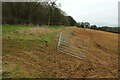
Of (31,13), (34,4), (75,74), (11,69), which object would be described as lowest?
(75,74)

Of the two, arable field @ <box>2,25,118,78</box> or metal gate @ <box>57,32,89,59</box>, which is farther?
metal gate @ <box>57,32,89,59</box>

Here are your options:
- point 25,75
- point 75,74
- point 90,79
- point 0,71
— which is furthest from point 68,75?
point 0,71

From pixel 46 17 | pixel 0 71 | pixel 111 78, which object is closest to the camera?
pixel 0 71

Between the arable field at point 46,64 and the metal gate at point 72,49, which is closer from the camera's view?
the arable field at point 46,64

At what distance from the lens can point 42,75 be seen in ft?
8.97

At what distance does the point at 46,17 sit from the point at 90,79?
22.0m

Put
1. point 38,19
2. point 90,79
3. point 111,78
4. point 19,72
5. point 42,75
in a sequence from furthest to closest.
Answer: point 38,19 < point 111,78 < point 90,79 < point 42,75 < point 19,72

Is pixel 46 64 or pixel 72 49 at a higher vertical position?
pixel 72 49

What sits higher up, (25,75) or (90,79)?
(25,75)

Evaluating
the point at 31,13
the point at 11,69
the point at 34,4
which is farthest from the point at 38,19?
the point at 11,69

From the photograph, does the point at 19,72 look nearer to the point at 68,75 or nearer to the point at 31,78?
the point at 31,78

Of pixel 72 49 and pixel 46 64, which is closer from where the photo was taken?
pixel 46 64

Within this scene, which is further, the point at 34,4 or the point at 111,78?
the point at 34,4

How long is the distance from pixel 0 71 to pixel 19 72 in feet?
1.82
